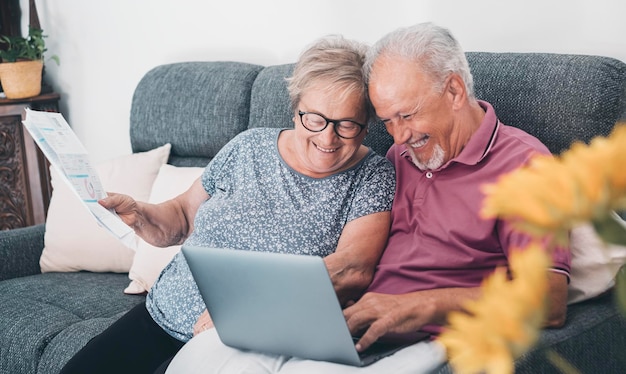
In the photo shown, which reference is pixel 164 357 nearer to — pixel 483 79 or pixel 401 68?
pixel 401 68

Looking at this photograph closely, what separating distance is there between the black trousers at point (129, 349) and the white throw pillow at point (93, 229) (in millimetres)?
683

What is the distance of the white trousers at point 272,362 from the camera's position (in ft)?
4.17

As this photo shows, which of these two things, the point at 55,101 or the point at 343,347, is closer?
the point at 343,347

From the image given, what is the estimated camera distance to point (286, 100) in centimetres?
213

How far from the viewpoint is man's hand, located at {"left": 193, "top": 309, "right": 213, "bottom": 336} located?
5.25ft

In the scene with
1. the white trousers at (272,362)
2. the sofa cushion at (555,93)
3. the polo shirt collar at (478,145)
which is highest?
the sofa cushion at (555,93)

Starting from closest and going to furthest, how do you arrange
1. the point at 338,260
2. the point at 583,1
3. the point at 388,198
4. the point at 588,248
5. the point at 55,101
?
the point at 588,248
the point at 338,260
the point at 388,198
the point at 583,1
the point at 55,101

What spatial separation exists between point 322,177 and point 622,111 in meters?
0.66

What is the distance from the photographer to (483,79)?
1.70m

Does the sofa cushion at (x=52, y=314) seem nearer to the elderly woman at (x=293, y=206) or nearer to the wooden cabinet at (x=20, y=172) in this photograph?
the elderly woman at (x=293, y=206)

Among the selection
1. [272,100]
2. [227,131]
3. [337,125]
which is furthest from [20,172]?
[337,125]

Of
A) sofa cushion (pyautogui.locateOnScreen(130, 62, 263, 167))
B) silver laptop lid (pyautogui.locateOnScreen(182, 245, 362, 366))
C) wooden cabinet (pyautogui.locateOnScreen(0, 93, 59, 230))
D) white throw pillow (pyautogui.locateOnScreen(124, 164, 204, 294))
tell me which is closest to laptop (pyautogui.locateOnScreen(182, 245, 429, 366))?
silver laptop lid (pyautogui.locateOnScreen(182, 245, 362, 366))

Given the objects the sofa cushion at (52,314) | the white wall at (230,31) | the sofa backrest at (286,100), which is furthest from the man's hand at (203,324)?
the white wall at (230,31)

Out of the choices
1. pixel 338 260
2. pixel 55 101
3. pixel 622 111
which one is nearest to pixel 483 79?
pixel 622 111
